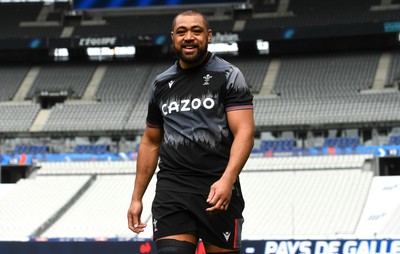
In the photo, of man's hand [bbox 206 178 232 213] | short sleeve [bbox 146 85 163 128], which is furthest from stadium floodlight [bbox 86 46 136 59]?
man's hand [bbox 206 178 232 213]

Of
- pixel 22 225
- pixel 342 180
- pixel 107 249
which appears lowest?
pixel 107 249

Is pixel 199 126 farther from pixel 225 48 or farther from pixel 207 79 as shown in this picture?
pixel 225 48

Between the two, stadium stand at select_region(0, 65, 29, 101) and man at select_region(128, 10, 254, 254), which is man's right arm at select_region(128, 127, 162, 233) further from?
Result: stadium stand at select_region(0, 65, 29, 101)

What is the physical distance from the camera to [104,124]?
123ft

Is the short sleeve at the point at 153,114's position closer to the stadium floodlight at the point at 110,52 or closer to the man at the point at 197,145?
the man at the point at 197,145

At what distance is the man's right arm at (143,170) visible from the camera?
13.6 ft

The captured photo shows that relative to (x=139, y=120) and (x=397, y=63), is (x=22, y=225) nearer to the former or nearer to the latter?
(x=139, y=120)

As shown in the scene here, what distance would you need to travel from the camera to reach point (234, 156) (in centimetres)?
389

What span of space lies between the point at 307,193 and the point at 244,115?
21.6 meters

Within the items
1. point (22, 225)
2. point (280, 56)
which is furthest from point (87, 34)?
point (22, 225)

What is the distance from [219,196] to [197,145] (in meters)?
0.38

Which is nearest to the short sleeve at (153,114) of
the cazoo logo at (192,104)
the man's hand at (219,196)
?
the cazoo logo at (192,104)

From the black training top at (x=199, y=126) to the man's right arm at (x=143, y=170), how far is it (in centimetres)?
13

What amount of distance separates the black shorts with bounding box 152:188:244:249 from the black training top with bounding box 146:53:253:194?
49 mm
